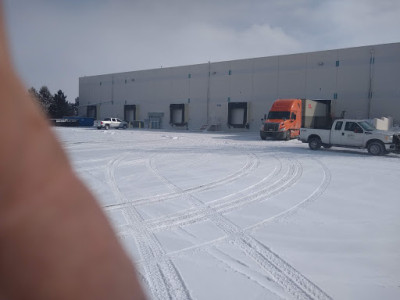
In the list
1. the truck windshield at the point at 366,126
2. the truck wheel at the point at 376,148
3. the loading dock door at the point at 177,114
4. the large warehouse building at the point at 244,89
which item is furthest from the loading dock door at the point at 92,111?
the truck wheel at the point at 376,148

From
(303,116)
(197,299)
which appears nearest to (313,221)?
(197,299)

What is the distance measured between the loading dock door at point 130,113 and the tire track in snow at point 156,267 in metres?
52.5

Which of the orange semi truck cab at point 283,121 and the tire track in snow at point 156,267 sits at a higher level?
the orange semi truck cab at point 283,121

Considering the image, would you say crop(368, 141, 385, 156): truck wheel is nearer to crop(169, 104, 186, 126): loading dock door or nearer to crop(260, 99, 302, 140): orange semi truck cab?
crop(260, 99, 302, 140): orange semi truck cab

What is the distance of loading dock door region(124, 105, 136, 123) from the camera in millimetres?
56625

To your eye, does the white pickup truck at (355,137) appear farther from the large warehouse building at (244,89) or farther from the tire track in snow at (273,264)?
the large warehouse building at (244,89)

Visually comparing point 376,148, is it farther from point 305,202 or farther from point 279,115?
point 279,115

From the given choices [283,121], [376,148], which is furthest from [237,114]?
[376,148]

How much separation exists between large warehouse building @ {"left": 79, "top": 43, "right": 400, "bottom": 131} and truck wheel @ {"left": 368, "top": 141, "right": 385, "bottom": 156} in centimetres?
2085

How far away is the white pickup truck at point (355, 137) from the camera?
15484mm

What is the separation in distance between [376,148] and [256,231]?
44.2 feet

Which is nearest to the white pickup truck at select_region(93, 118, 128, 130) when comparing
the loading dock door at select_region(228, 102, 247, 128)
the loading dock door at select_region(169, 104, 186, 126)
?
the loading dock door at select_region(169, 104, 186, 126)

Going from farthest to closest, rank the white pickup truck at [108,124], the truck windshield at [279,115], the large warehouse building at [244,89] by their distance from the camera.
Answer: the white pickup truck at [108,124] → the large warehouse building at [244,89] → the truck windshield at [279,115]

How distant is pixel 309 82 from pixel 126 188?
118ft
